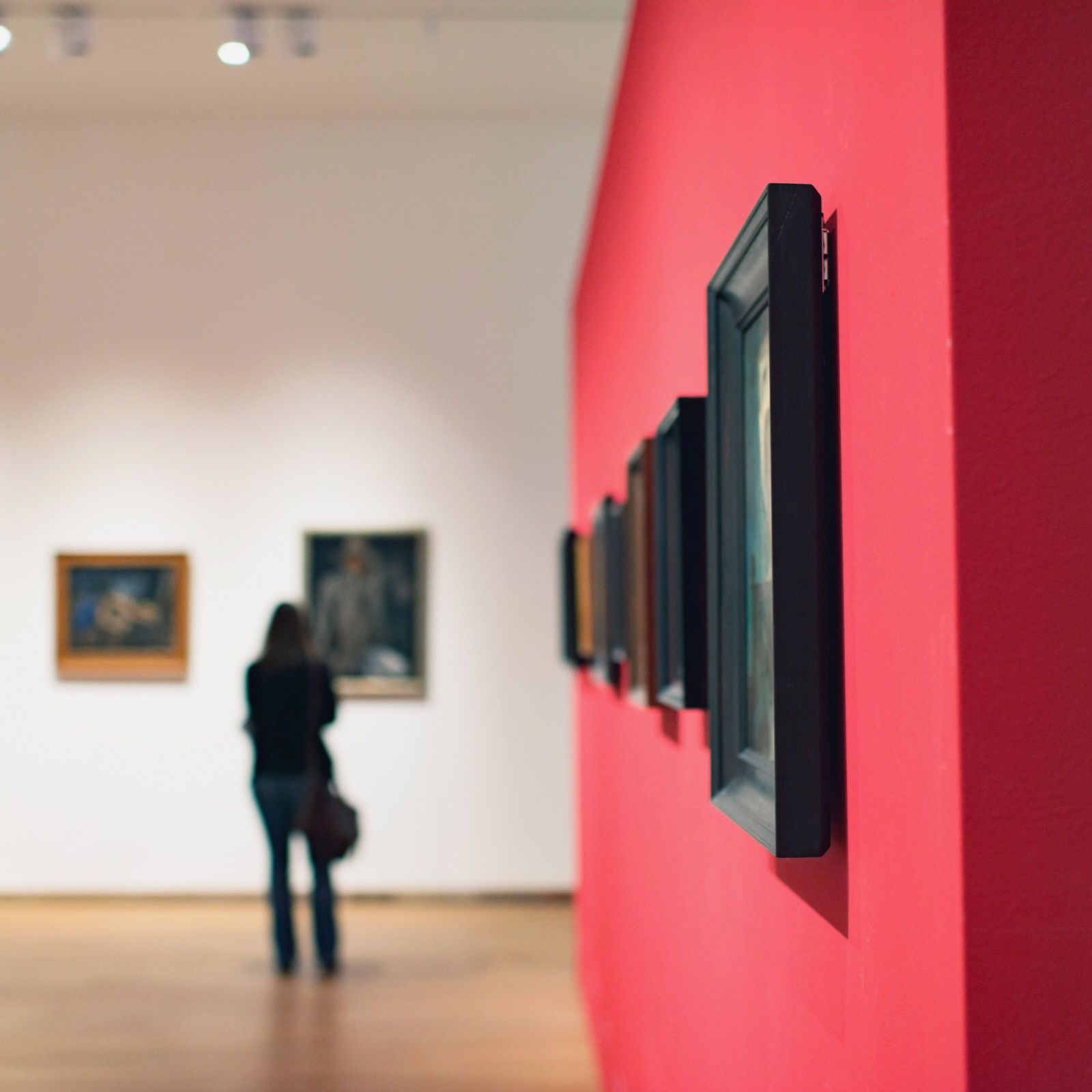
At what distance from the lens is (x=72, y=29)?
8.62 meters

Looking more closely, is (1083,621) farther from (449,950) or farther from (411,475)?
(411,475)

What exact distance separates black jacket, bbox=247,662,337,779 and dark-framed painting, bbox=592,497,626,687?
2.55 metres

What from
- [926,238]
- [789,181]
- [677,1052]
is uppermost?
[789,181]

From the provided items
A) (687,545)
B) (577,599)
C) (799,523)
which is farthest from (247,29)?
(799,523)

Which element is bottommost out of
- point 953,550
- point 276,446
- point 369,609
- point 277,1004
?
point 277,1004

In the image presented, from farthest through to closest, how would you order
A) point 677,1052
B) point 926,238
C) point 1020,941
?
point 677,1052 < point 926,238 < point 1020,941

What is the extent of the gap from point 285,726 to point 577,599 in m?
1.95

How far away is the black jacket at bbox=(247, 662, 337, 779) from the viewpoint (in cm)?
748

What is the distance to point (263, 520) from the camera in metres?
10.2

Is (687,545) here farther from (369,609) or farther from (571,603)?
(369,609)

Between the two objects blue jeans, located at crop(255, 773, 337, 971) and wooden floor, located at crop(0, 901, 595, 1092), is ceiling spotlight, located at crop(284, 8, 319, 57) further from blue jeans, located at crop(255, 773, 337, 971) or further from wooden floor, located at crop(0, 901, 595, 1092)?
wooden floor, located at crop(0, 901, 595, 1092)

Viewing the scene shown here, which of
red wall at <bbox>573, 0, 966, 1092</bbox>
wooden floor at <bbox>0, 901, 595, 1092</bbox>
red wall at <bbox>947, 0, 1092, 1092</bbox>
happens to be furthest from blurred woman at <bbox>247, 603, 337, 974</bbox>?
red wall at <bbox>947, 0, 1092, 1092</bbox>

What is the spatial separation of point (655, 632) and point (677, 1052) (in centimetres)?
99

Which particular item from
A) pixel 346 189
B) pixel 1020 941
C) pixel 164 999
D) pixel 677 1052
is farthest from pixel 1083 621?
pixel 346 189
